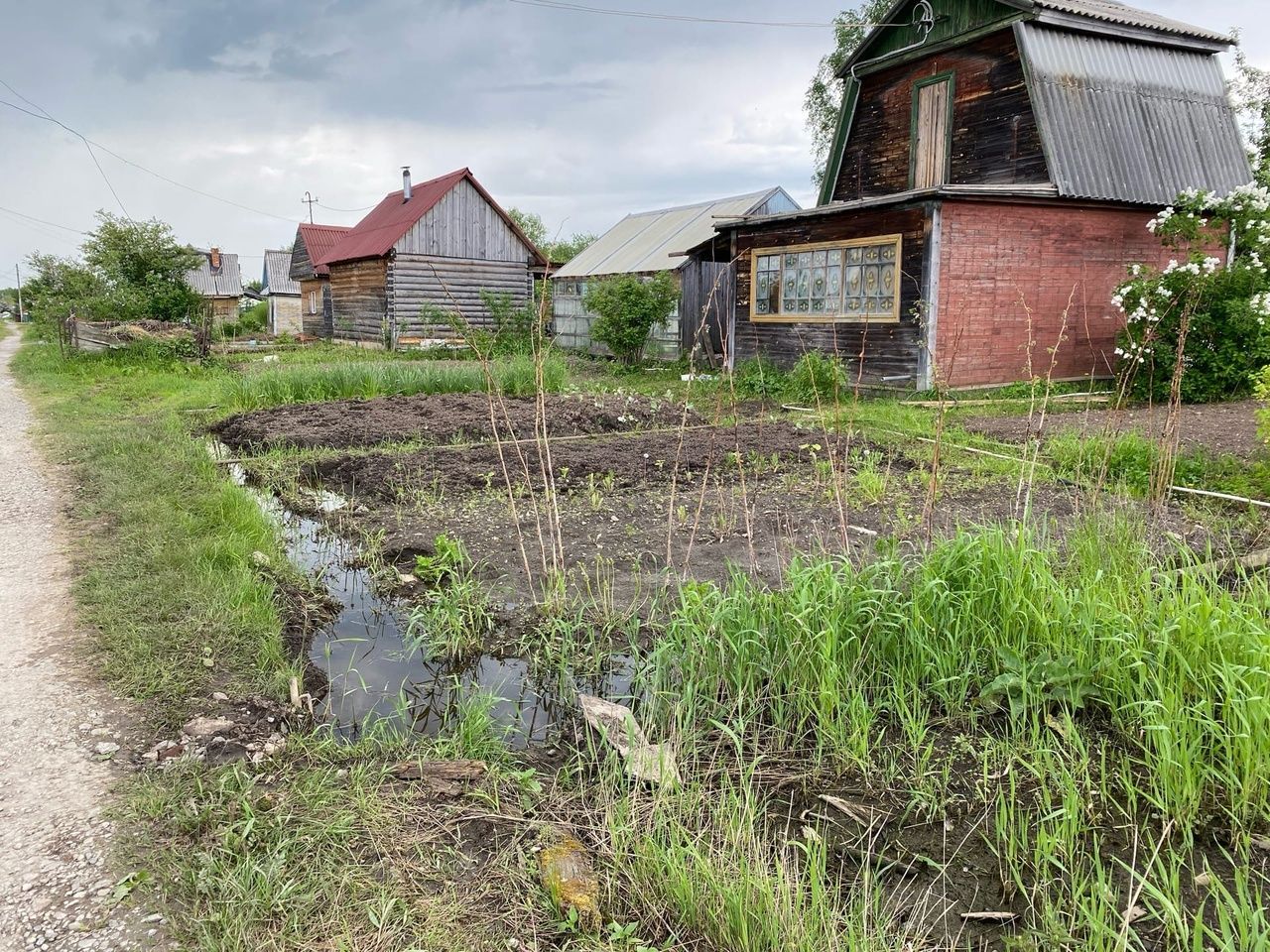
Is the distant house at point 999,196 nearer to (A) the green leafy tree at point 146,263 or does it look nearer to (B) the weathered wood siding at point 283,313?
(A) the green leafy tree at point 146,263

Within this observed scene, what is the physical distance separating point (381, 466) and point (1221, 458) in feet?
24.2

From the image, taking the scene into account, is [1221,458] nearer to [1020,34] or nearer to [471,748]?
[471,748]

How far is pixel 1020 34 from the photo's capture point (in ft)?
44.8

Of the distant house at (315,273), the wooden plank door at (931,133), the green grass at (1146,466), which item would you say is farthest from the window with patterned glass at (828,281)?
the distant house at (315,273)

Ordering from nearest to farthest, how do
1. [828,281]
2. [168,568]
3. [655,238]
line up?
[168,568]
[828,281]
[655,238]

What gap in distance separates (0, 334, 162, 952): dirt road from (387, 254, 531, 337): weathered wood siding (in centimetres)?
2114

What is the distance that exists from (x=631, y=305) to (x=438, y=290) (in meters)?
9.76

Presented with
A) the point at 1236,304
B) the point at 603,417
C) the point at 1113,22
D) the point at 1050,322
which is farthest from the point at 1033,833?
the point at 1113,22

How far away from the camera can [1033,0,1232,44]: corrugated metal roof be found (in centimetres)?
1380

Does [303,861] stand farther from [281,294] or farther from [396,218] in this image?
[281,294]

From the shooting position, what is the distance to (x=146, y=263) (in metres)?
24.9

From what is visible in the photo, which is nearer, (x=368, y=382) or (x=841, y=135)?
(x=368, y=382)

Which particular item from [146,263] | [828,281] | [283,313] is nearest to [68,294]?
[146,263]

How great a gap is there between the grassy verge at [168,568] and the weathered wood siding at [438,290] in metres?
15.8
